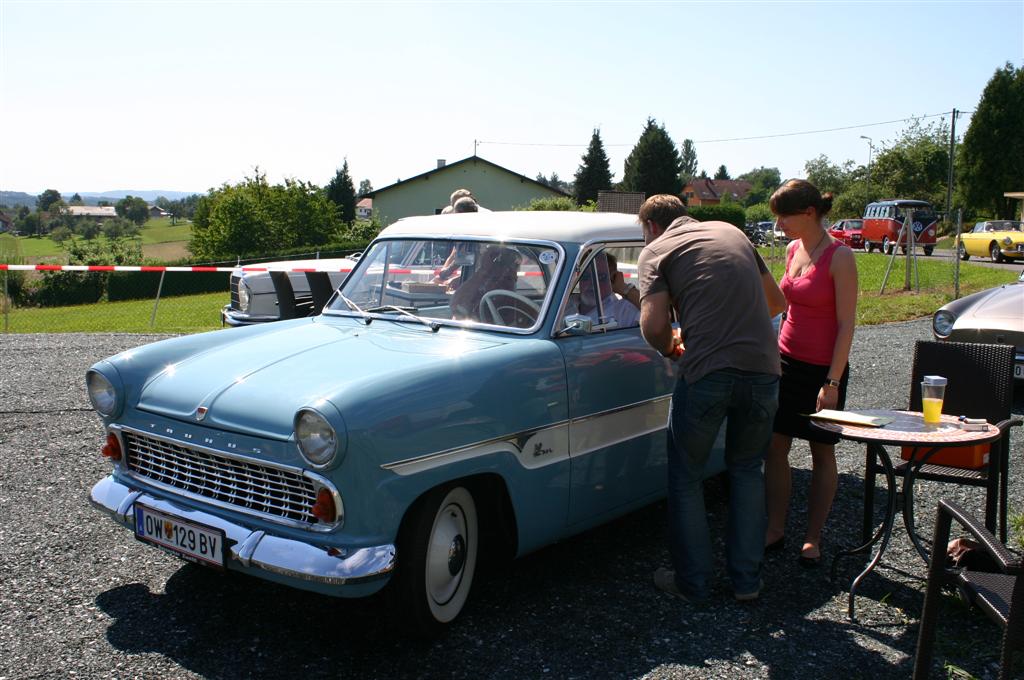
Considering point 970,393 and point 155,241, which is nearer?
point 970,393

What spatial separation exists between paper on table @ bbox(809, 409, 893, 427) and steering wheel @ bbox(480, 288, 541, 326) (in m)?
1.34

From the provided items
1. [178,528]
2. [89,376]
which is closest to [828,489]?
[178,528]

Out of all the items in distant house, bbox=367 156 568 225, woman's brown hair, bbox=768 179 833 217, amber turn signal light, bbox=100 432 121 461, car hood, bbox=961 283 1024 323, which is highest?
distant house, bbox=367 156 568 225

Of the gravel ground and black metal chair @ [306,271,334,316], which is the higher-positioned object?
black metal chair @ [306,271,334,316]

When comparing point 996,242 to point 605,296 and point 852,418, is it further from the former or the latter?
point 852,418

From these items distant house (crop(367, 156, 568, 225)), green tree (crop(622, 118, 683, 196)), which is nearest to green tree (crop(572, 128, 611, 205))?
green tree (crop(622, 118, 683, 196))

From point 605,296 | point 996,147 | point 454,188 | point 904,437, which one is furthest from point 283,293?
point 996,147

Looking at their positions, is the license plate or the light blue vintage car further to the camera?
the license plate

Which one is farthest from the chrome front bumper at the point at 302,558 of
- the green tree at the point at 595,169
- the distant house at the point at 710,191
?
the distant house at the point at 710,191

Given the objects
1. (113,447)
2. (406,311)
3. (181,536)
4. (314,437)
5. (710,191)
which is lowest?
(181,536)

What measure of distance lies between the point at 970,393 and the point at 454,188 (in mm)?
49985

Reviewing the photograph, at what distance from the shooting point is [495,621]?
376 centimetres

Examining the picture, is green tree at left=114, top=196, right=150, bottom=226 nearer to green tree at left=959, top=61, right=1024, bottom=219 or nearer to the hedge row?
the hedge row

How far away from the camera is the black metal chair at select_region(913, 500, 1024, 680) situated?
242cm
